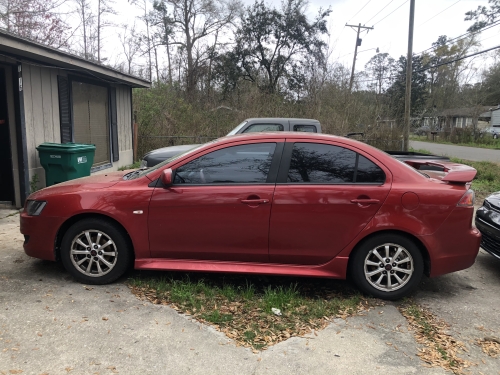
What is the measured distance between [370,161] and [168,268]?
7.43 ft

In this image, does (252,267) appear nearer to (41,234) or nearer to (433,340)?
(433,340)

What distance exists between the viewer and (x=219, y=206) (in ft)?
12.7

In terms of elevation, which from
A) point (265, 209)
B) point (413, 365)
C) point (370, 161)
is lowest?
point (413, 365)

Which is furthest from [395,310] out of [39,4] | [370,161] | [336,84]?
[39,4]

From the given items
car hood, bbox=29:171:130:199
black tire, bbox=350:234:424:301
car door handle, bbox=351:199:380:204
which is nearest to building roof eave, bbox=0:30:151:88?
Result: car hood, bbox=29:171:130:199

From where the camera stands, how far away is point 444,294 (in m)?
4.24

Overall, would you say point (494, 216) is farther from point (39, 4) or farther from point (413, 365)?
point (39, 4)

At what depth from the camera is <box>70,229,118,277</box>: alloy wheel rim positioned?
157 inches

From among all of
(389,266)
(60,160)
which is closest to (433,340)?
(389,266)

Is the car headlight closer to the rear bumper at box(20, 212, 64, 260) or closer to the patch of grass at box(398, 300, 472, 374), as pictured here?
the rear bumper at box(20, 212, 64, 260)

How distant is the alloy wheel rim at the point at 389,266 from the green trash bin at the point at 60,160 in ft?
19.0

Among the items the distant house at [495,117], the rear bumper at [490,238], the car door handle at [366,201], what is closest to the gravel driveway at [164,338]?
the rear bumper at [490,238]

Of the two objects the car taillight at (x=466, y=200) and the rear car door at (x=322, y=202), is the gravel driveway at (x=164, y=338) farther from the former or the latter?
the car taillight at (x=466, y=200)

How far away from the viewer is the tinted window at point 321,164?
3932 mm
